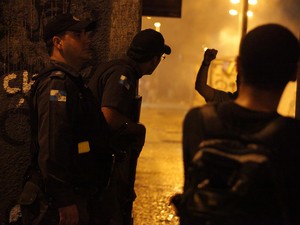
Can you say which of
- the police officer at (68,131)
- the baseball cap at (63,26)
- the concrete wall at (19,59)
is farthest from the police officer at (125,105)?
the concrete wall at (19,59)

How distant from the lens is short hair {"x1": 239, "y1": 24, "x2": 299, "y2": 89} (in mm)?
1677

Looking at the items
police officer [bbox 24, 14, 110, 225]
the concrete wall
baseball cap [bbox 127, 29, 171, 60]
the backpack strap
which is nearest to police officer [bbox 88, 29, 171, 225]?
baseball cap [bbox 127, 29, 171, 60]

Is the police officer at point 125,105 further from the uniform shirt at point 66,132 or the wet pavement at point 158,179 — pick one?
the wet pavement at point 158,179

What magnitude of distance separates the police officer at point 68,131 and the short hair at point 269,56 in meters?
1.22

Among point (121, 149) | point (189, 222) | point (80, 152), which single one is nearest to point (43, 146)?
point (80, 152)

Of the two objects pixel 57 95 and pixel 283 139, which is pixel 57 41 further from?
pixel 283 139

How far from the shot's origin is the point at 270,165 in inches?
63.4

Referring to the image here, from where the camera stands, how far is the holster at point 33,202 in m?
2.78

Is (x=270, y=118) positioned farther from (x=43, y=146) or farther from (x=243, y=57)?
(x=43, y=146)

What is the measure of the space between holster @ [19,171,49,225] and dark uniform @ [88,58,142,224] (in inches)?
18.3

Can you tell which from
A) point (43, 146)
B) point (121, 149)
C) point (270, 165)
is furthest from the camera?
point (121, 149)

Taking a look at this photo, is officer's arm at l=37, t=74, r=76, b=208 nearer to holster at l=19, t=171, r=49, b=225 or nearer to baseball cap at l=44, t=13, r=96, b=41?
holster at l=19, t=171, r=49, b=225

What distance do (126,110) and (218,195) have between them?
1600 mm

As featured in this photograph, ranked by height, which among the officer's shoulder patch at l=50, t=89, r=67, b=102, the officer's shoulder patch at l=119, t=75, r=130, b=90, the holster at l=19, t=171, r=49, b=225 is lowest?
the holster at l=19, t=171, r=49, b=225
